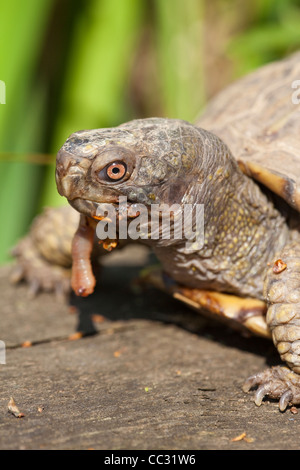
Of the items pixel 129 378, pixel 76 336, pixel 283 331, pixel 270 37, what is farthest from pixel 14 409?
pixel 270 37

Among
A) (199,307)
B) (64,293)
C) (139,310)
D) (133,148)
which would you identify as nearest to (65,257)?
(64,293)

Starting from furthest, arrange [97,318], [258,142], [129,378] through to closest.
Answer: [97,318], [258,142], [129,378]

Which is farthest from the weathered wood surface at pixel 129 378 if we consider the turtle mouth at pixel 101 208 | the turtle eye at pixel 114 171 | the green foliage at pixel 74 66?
the green foliage at pixel 74 66

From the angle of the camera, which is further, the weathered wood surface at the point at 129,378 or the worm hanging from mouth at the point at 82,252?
→ the worm hanging from mouth at the point at 82,252

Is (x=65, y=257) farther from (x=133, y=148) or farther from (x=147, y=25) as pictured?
(x=147, y=25)

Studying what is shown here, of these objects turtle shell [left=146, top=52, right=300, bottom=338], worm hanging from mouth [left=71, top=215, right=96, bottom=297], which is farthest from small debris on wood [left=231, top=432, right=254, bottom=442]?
worm hanging from mouth [left=71, top=215, right=96, bottom=297]

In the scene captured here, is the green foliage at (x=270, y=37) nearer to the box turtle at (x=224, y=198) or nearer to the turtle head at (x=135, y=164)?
the box turtle at (x=224, y=198)

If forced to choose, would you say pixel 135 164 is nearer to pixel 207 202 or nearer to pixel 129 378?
pixel 207 202
